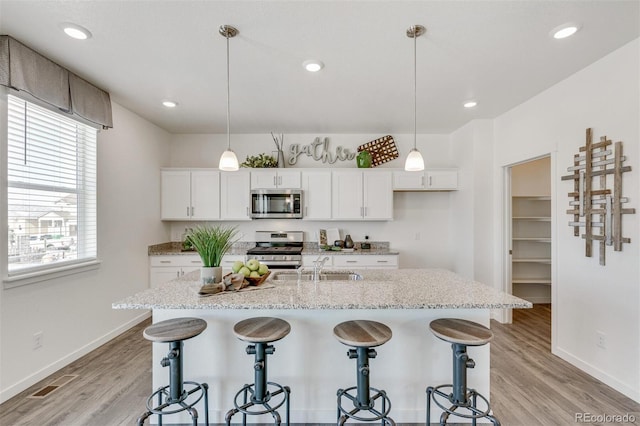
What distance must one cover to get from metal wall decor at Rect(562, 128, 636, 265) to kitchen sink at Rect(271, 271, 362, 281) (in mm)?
1987

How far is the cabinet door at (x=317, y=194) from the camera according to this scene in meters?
4.30

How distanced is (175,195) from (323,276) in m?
2.85

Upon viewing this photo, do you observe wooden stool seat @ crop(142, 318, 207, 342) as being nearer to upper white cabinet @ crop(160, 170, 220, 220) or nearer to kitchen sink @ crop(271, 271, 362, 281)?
kitchen sink @ crop(271, 271, 362, 281)

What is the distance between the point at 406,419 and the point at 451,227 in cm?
323

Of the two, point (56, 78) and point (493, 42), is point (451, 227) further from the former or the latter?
point (56, 78)

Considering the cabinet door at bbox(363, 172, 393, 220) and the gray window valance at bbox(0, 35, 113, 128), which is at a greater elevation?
the gray window valance at bbox(0, 35, 113, 128)

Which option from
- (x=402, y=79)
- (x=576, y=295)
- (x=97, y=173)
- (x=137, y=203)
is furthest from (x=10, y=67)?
(x=576, y=295)

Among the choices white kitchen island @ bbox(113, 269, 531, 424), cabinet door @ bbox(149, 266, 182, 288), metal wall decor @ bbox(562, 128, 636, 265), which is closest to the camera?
white kitchen island @ bbox(113, 269, 531, 424)

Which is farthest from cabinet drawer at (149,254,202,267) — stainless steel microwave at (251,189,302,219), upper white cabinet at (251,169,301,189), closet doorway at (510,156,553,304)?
closet doorway at (510,156,553,304)

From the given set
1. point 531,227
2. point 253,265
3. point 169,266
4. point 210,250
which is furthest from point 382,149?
point 169,266

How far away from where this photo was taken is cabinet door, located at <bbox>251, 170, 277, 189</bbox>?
4289 millimetres

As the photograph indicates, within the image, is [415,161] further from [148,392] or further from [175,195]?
[175,195]

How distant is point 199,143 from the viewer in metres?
4.66

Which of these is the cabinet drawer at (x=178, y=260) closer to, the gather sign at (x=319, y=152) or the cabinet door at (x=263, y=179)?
the cabinet door at (x=263, y=179)
